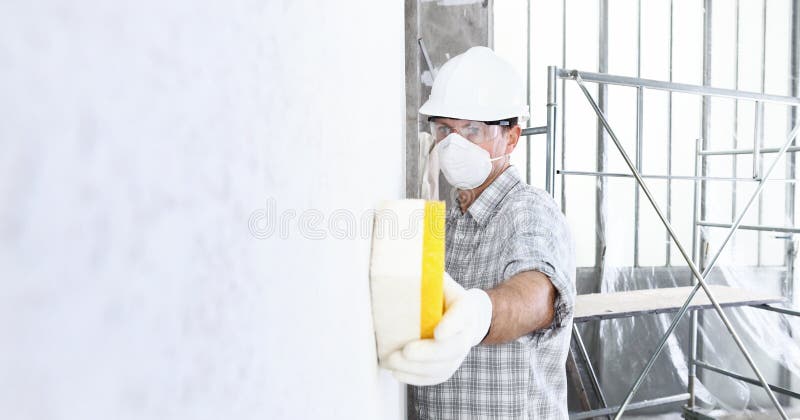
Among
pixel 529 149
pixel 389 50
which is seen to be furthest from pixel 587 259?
pixel 389 50

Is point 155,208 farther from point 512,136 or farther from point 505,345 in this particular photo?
point 512,136

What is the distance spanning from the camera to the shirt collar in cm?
106

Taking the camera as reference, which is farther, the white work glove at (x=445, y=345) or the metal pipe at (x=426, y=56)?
the metal pipe at (x=426, y=56)

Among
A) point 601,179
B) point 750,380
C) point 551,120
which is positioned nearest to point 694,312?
point 750,380

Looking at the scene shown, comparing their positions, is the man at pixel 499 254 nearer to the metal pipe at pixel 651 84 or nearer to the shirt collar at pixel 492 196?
the shirt collar at pixel 492 196

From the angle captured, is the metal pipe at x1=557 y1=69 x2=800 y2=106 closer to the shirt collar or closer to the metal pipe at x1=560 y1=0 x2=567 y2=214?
the shirt collar

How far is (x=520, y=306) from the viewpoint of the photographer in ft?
2.34

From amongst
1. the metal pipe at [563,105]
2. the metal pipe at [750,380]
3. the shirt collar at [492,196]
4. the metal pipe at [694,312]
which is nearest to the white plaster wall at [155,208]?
the shirt collar at [492,196]

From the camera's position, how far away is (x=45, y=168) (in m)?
0.06

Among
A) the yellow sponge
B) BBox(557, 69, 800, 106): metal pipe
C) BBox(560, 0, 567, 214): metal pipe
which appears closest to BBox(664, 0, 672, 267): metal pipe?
BBox(560, 0, 567, 214): metal pipe

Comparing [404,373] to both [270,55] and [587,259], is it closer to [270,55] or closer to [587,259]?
[270,55]

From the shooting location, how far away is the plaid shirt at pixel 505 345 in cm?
90

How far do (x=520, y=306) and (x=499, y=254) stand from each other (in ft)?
0.88

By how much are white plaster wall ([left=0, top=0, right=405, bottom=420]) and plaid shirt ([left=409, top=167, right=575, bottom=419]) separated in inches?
29.0
